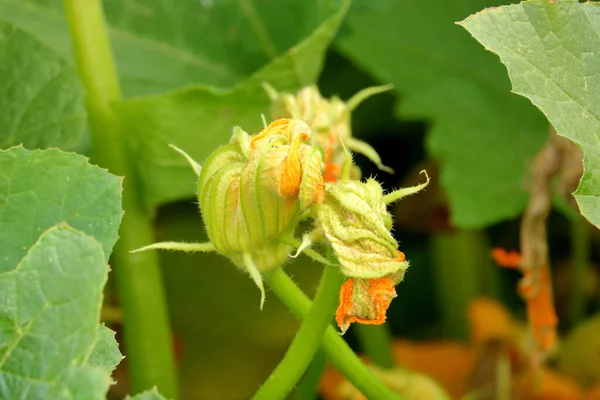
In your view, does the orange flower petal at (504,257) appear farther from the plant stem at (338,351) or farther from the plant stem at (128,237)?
the plant stem at (128,237)

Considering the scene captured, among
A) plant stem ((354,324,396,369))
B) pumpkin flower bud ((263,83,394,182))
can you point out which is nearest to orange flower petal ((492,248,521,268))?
pumpkin flower bud ((263,83,394,182))

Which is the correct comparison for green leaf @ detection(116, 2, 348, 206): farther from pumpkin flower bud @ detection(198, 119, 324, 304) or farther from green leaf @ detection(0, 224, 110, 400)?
green leaf @ detection(0, 224, 110, 400)

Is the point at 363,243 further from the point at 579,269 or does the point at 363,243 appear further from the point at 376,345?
the point at 579,269

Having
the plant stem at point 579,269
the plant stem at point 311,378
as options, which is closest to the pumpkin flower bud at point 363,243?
the plant stem at point 311,378

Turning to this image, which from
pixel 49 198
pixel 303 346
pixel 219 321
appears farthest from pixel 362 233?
pixel 219 321

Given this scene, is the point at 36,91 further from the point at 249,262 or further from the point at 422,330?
the point at 422,330

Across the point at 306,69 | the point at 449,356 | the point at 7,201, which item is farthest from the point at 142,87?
the point at 449,356

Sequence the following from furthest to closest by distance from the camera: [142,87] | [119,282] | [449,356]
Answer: [449,356], [142,87], [119,282]
